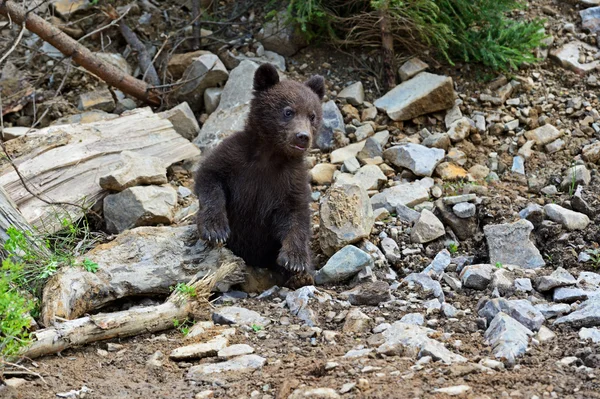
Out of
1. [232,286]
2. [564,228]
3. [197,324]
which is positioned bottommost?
[564,228]

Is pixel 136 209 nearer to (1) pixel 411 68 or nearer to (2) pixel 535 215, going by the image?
(2) pixel 535 215

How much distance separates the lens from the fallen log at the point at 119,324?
15.7 feet

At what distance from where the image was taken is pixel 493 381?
13.8 feet

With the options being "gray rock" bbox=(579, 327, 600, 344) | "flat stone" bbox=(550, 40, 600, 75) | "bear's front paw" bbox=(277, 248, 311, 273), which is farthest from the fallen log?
"flat stone" bbox=(550, 40, 600, 75)

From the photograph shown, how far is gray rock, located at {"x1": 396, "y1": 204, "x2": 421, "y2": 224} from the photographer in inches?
290

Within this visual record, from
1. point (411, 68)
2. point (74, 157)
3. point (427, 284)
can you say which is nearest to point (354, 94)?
point (411, 68)

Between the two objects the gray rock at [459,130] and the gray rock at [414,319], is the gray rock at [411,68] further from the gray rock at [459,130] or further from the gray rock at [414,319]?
the gray rock at [414,319]

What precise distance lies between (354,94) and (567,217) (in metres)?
3.18

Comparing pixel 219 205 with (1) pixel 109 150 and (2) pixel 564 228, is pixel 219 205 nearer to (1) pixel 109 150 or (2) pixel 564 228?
(1) pixel 109 150

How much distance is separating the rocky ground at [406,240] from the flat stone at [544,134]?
0.05 ft

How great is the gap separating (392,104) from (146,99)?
9.52ft

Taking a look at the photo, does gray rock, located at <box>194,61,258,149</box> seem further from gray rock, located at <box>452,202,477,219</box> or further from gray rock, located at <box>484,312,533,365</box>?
gray rock, located at <box>484,312,533,365</box>

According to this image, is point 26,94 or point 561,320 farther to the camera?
point 26,94

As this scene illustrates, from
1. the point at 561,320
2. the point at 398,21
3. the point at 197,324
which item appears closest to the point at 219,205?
the point at 197,324
